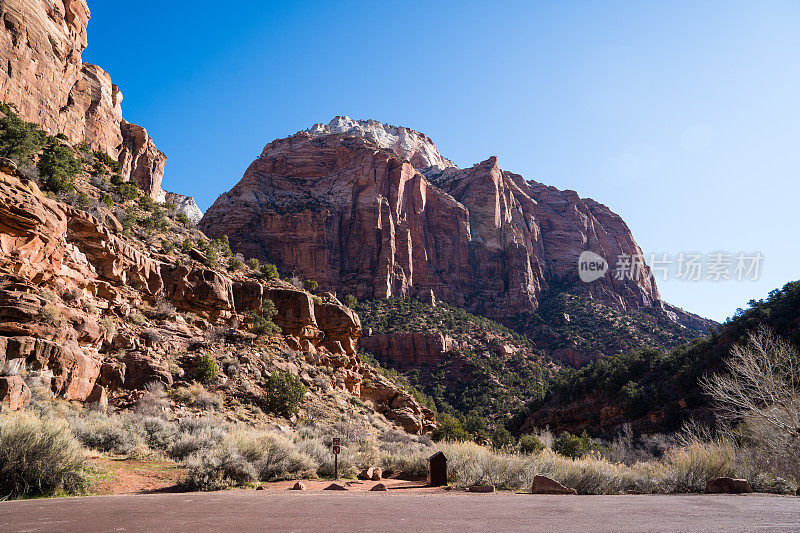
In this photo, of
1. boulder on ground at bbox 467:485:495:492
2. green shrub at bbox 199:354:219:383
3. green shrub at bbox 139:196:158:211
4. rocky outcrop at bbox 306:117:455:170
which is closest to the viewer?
boulder on ground at bbox 467:485:495:492

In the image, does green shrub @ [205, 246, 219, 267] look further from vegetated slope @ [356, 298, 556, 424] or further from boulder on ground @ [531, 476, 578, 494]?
vegetated slope @ [356, 298, 556, 424]

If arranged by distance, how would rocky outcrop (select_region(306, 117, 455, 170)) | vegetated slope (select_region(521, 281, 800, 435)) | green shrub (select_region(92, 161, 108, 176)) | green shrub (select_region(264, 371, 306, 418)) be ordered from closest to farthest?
green shrub (select_region(264, 371, 306, 418)) < green shrub (select_region(92, 161, 108, 176)) < vegetated slope (select_region(521, 281, 800, 435)) < rocky outcrop (select_region(306, 117, 455, 170))

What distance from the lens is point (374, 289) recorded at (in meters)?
85.8

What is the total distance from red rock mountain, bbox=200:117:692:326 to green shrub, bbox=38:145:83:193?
57367 millimetres

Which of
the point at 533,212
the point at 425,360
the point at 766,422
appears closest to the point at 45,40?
the point at 766,422

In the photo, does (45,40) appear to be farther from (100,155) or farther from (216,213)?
(216,213)

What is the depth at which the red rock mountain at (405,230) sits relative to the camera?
87.2m

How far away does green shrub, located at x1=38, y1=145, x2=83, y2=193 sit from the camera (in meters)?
23.2

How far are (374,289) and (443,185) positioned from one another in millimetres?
55471

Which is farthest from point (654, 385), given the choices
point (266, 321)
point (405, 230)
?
point (405, 230)

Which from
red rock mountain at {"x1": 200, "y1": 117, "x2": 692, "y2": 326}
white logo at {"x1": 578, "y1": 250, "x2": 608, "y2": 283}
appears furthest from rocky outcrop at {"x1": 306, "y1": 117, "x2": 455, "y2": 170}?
white logo at {"x1": 578, "y1": 250, "x2": 608, "y2": 283}

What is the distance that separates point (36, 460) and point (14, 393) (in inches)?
288

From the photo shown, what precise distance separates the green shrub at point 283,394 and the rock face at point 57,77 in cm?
2805

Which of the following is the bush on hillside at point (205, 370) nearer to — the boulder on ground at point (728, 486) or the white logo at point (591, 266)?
the boulder on ground at point (728, 486)
